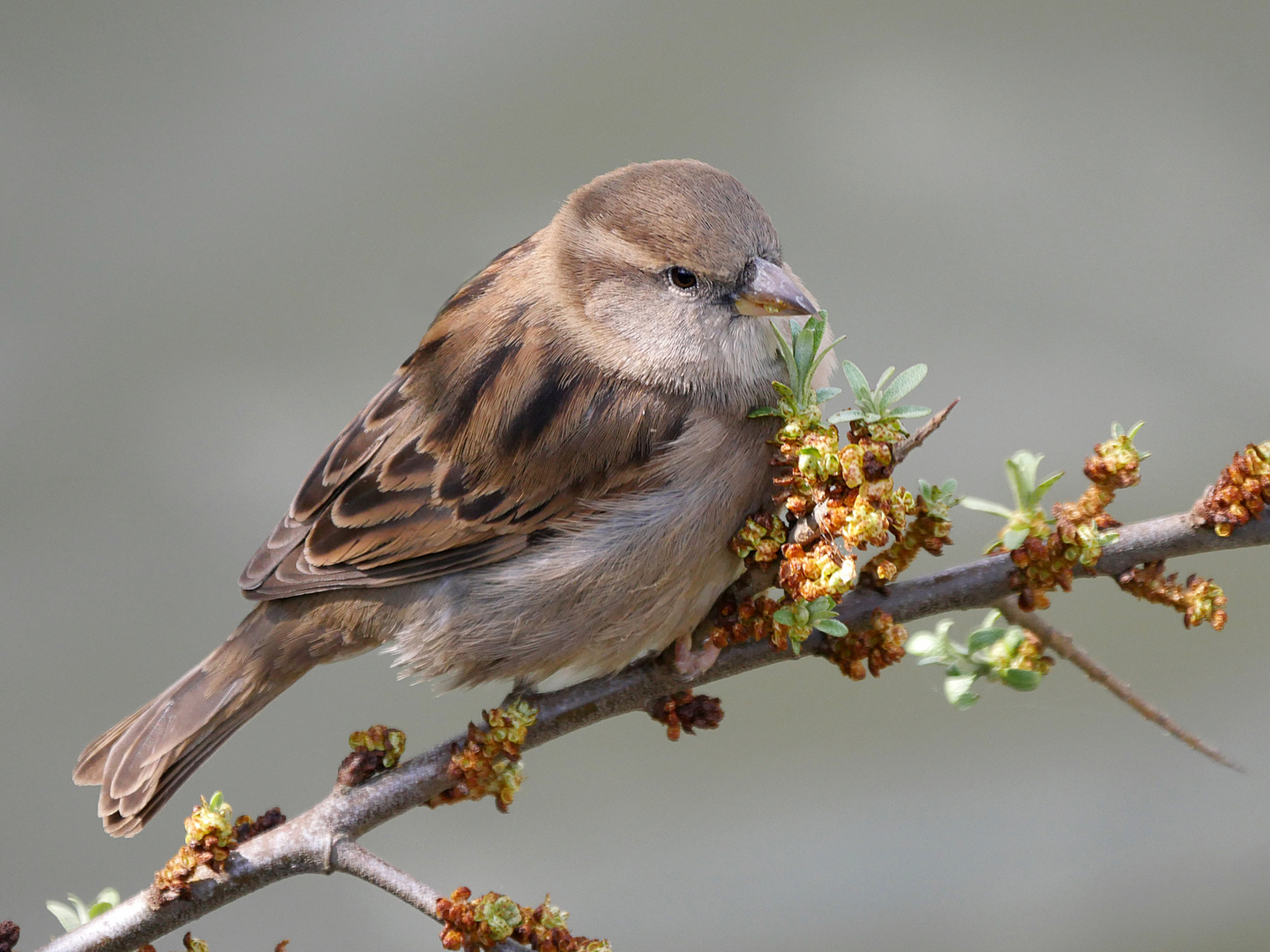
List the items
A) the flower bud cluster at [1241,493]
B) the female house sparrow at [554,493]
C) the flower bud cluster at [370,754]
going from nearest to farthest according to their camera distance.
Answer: the flower bud cluster at [1241,493], the flower bud cluster at [370,754], the female house sparrow at [554,493]

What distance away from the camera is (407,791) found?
4.50 feet

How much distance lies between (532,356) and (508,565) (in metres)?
0.30

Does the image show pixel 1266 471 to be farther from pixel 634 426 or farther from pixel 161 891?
A: pixel 161 891

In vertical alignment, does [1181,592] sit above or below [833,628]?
above

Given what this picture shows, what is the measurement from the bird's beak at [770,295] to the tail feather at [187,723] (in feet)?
2.64

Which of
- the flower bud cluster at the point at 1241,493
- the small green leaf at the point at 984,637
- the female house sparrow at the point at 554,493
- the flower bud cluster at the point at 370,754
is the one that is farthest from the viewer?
the female house sparrow at the point at 554,493

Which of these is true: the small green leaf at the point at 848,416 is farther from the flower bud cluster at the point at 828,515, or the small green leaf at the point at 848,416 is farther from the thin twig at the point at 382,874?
the thin twig at the point at 382,874

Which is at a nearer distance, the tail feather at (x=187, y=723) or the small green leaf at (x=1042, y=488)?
the small green leaf at (x=1042, y=488)

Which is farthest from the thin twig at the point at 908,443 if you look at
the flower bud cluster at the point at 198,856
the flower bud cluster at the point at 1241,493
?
the flower bud cluster at the point at 198,856

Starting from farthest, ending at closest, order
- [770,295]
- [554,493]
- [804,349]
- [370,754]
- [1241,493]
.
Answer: [554,493], [770,295], [370,754], [804,349], [1241,493]

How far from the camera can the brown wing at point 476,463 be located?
160 cm

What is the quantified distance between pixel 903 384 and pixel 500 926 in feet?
2.37

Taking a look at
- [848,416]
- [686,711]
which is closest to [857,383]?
[848,416]

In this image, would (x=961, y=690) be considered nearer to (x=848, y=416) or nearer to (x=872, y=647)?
(x=872, y=647)
